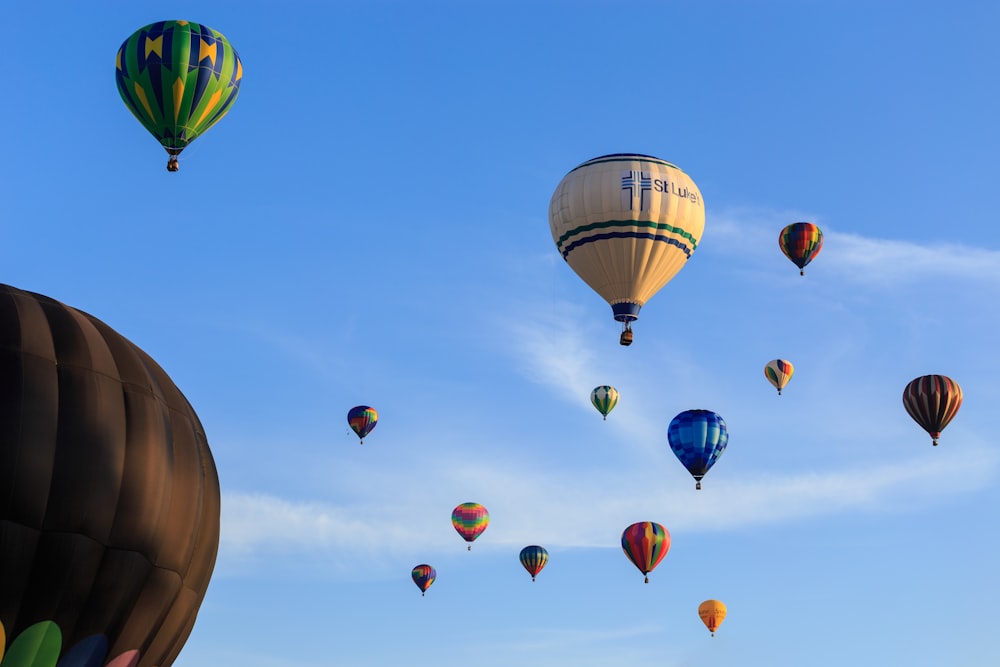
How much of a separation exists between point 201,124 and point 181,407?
17.3 meters

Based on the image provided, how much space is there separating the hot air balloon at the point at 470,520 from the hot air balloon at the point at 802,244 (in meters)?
19.2

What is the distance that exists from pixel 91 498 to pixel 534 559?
4631 centimetres

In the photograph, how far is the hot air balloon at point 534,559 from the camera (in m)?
61.5

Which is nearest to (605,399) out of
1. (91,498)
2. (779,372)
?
(779,372)

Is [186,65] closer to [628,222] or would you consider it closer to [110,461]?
[628,222]

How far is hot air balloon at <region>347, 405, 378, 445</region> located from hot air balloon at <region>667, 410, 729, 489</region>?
17.4 meters

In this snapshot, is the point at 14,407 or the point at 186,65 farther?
the point at 186,65

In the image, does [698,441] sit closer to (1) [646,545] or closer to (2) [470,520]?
(1) [646,545]

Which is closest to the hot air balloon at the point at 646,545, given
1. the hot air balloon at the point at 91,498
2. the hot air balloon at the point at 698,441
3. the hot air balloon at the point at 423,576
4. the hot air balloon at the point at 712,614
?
the hot air balloon at the point at 698,441

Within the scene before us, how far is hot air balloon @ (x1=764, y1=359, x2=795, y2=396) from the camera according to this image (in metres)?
58.6

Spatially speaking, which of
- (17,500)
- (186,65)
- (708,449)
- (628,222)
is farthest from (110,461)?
(708,449)

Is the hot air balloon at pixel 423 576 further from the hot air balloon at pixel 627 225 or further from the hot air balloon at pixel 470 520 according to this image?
the hot air balloon at pixel 627 225

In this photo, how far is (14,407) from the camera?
15.9 metres

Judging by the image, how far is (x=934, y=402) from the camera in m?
47.0
